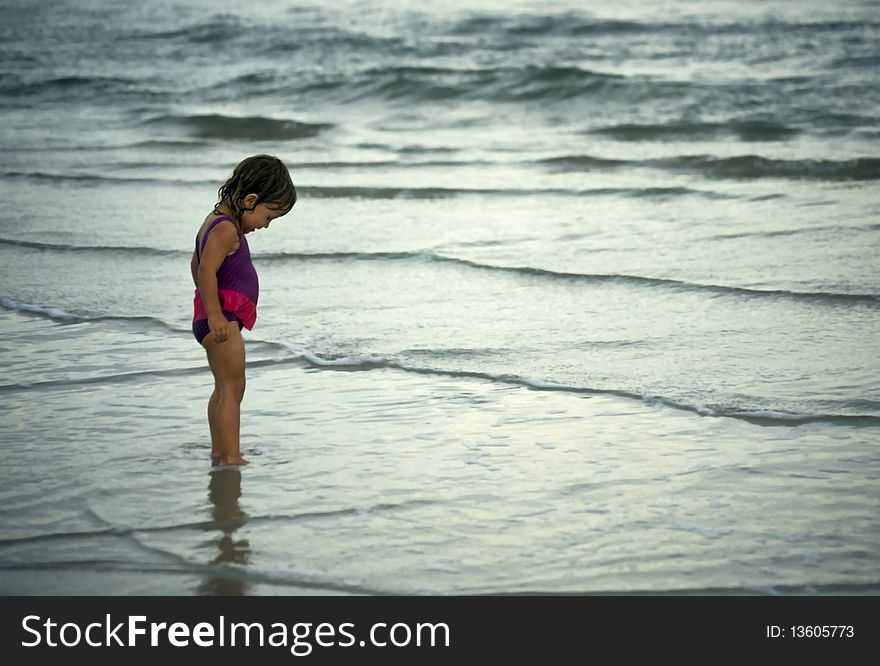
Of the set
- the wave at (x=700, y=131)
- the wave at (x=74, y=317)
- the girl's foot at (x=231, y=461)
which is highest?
the wave at (x=700, y=131)

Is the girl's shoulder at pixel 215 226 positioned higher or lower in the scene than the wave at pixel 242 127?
lower

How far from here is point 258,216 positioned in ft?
14.7

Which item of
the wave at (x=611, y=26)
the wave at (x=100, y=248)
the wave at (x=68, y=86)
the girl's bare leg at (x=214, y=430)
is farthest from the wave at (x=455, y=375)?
the wave at (x=611, y=26)

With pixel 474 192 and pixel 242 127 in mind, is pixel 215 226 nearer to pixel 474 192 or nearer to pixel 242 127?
pixel 474 192

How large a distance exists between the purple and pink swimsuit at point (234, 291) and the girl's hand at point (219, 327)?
7 cm

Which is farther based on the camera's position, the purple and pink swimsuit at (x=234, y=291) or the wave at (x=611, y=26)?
the wave at (x=611, y=26)

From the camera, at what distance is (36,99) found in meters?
19.0

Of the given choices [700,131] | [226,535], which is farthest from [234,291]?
[700,131]

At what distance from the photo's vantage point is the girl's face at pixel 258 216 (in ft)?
14.7

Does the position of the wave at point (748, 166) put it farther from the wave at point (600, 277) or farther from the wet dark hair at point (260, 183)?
the wet dark hair at point (260, 183)

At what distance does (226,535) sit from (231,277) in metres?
1.00

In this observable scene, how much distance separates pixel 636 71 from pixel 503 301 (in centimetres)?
1341

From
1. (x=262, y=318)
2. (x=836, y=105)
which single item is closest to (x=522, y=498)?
(x=262, y=318)
